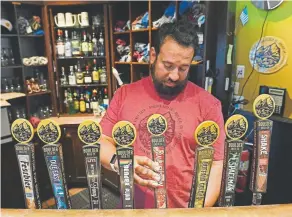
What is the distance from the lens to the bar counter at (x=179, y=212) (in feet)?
1.86

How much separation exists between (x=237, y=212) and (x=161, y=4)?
85.2 inches

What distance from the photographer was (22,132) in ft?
1.93

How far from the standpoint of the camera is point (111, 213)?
0.59 m

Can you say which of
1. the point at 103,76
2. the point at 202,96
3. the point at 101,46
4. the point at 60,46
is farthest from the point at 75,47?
the point at 202,96

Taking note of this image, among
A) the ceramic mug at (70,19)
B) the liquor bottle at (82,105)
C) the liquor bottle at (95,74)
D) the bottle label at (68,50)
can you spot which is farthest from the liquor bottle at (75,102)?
the ceramic mug at (70,19)

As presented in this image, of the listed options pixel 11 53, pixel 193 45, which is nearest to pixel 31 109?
pixel 11 53

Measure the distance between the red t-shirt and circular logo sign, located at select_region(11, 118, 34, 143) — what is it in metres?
0.36

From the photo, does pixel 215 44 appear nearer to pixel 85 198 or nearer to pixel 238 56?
pixel 238 56

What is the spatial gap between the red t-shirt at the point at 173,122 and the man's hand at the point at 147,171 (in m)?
0.18

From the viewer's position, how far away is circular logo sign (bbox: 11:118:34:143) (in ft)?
1.92

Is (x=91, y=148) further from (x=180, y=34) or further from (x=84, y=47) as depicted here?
(x=84, y=47)

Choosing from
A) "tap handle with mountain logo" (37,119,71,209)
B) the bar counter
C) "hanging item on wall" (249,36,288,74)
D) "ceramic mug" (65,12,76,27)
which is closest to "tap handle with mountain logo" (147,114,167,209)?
the bar counter

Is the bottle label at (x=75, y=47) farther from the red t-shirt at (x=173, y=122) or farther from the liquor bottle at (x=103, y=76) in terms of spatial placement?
the red t-shirt at (x=173, y=122)

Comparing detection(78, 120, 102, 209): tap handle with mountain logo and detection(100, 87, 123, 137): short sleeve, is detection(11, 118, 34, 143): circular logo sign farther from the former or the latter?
detection(100, 87, 123, 137): short sleeve
